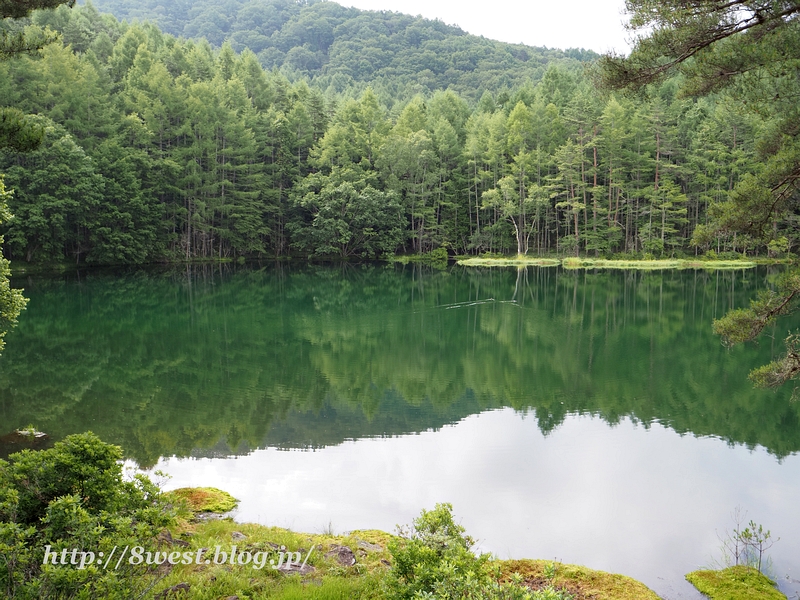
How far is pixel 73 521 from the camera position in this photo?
162 inches

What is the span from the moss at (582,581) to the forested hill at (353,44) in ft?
320

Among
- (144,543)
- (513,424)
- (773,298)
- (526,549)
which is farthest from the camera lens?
(513,424)

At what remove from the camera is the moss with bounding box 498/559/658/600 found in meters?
5.64

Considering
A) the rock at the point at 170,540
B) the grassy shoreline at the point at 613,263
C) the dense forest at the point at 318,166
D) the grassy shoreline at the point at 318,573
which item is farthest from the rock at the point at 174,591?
the grassy shoreline at the point at 613,263

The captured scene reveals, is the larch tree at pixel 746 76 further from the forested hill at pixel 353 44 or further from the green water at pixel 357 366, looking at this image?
the forested hill at pixel 353 44

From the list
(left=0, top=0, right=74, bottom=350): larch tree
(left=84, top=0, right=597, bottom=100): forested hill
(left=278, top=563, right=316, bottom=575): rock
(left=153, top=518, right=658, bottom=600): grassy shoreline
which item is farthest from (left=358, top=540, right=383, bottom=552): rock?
(left=84, top=0, right=597, bottom=100): forested hill

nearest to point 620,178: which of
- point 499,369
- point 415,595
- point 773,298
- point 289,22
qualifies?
point 499,369

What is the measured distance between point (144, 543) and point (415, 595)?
83.4 inches

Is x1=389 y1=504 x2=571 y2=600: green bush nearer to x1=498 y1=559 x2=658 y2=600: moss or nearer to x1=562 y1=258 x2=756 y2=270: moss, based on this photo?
x1=498 y1=559 x2=658 y2=600: moss

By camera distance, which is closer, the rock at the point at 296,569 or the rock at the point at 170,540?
the rock at the point at 296,569

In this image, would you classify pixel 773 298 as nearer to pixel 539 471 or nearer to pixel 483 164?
pixel 539 471

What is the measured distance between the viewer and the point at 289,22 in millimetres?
140000

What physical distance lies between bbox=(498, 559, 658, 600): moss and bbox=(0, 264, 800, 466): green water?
5.21m

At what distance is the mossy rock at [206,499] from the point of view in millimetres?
7746
